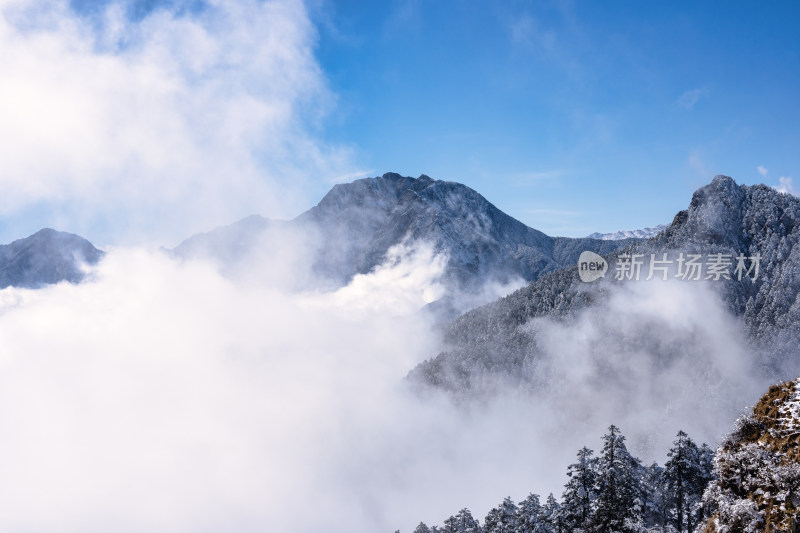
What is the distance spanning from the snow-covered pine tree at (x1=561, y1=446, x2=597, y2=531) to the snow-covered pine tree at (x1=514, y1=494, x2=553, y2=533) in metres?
3.41

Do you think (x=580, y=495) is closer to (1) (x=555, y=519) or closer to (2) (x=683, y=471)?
(1) (x=555, y=519)

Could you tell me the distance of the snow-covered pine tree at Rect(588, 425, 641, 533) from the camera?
39875 millimetres

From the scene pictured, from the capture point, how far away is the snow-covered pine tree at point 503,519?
52.8 metres

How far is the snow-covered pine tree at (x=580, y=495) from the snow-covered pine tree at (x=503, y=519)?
9.49 meters

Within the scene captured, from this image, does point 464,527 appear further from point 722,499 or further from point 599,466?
point 722,499

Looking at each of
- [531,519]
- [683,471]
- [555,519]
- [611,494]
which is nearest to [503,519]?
[531,519]

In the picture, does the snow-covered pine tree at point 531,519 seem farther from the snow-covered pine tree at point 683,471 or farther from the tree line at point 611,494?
the snow-covered pine tree at point 683,471

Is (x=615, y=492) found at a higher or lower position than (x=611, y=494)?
higher

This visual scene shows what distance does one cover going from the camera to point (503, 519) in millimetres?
54656

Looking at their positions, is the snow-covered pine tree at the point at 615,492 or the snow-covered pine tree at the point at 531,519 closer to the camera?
the snow-covered pine tree at the point at 615,492

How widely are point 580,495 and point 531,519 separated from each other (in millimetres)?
8570

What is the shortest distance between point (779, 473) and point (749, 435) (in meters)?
3.56

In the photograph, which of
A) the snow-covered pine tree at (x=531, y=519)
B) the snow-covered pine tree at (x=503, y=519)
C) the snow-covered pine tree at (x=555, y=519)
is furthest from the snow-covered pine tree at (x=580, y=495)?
the snow-covered pine tree at (x=503, y=519)

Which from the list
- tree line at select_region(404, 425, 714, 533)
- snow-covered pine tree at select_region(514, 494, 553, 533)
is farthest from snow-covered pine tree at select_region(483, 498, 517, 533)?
snow-covered pine tree at select_region(514, 494, 553, 533)
